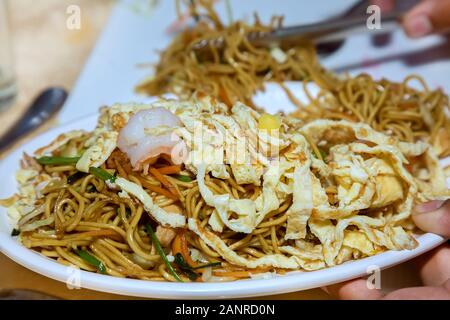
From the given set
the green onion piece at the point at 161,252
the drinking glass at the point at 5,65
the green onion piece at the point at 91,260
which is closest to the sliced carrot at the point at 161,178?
the green onion piece at the point at 161,252

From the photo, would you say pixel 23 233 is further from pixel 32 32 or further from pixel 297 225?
pixel 32 32

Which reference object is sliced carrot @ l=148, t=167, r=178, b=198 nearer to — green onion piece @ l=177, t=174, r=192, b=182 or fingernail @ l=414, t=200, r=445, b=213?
green onion piece @ l=177, t=174, r=192, b=182

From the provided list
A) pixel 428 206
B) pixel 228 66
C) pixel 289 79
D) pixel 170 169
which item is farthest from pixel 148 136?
pixel 289 79

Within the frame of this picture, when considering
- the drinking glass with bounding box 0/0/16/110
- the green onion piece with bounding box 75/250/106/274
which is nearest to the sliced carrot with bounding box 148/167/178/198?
the green onion piece with bounding box 75/250/106/274

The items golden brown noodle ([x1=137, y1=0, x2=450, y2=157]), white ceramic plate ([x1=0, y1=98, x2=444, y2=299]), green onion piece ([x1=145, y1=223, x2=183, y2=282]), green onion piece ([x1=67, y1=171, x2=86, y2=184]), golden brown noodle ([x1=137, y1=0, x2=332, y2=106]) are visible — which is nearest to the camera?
white ceramic plate ([x1=0, y1=98, x2=444, y2=299])

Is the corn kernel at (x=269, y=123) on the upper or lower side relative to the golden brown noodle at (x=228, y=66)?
lower

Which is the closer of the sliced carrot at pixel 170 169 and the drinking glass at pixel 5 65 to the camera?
the sliced carrot at pixel 170 169

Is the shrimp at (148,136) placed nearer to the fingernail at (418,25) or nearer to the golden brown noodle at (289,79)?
the golden brown noodle at (289,79)
